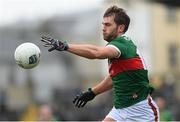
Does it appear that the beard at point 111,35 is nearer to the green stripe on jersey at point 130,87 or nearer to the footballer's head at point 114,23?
the footballer's head at point 114,23

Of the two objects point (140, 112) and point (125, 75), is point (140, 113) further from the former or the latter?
point (125, 75)

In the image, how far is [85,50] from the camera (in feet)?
28.6

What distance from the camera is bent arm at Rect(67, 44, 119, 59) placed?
28.3 ft

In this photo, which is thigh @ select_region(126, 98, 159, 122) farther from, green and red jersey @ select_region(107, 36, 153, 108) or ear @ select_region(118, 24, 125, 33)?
ear @ select_region(118, 24, 125, 33)

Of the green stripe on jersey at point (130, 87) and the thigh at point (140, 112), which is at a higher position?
the green stripe on jersey at point (130, 87)

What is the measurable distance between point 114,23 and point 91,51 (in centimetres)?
81

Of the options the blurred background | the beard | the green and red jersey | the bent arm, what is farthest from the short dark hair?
the blurred background

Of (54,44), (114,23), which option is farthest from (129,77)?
(54,44)

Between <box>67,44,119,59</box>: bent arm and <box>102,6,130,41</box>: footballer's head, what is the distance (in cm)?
46

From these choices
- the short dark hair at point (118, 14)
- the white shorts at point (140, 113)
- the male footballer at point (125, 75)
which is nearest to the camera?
the male footballer at point (125, 75)

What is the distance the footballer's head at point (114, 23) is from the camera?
30.7 ft

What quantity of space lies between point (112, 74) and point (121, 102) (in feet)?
1.40

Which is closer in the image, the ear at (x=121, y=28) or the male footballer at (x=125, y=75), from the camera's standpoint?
the male footballer at (x=125, y=75)

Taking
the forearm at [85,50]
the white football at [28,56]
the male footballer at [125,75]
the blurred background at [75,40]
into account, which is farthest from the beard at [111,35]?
the blurred background at [75,40]
